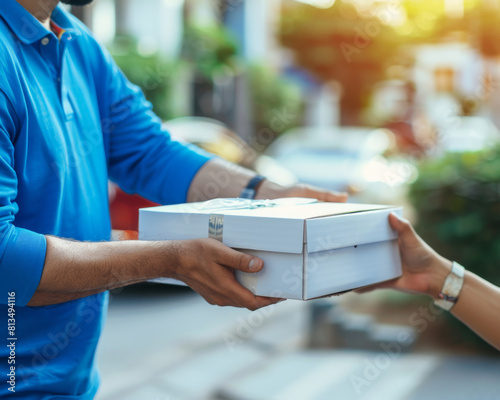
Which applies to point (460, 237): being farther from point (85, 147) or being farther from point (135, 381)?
point (85, 147)

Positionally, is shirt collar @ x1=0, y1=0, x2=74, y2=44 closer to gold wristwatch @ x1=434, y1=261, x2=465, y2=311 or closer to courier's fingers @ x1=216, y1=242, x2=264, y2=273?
courier's fingers @ x1=216, y1=242, x2=264, y2=273

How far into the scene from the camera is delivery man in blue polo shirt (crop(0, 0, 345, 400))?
150 centimetres

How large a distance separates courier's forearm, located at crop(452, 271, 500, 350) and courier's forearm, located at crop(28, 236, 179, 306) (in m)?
0.93

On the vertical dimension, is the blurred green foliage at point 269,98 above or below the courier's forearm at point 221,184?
below

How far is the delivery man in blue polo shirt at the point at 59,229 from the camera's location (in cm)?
150

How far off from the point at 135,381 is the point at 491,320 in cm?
302

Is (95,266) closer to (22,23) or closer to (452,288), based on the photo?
(22,23)

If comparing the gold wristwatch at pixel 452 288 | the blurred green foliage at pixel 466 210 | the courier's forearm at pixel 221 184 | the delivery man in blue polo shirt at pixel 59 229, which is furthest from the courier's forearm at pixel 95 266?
the blurred green foliage at pixel 466 210

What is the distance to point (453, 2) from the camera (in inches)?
414

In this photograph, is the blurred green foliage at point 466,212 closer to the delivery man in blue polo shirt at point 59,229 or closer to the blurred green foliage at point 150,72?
the delivery man in blue polo shirt at point 59,229

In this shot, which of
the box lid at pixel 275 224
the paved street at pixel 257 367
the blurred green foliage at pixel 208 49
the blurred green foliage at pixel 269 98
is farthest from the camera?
the blurred green foliage at pixel 269 98

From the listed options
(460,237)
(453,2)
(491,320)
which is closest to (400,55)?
(453,2)

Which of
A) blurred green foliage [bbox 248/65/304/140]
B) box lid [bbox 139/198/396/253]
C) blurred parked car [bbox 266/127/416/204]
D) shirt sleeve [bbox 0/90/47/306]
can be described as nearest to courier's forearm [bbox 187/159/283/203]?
box lid [bbox 139/198/396/253]

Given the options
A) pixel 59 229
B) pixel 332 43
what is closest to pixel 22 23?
pixel 59 229
